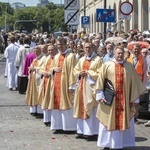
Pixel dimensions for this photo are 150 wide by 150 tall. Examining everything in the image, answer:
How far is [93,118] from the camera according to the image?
1135 cm

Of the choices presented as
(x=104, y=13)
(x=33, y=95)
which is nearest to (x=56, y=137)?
(x=33, y=95)

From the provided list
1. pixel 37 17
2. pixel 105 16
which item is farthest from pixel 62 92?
pixel 37 17

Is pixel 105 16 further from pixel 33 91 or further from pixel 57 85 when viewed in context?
pixel 57 85

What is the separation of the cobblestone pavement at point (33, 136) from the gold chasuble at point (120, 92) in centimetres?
80

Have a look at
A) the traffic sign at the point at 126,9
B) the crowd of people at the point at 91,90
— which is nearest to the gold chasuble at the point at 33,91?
the crowd of people at the point at 91,90

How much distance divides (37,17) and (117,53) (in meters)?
140

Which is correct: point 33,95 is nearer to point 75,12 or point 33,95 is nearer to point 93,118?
point 93,118

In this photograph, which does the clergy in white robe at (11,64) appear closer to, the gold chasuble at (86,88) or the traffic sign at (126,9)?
the traffic sign at (126,9)

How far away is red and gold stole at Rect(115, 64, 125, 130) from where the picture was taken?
10.0 metres

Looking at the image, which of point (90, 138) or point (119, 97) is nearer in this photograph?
point (119, 97)

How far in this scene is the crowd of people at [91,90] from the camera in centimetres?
1003

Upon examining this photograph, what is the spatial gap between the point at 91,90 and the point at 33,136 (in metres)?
1.56

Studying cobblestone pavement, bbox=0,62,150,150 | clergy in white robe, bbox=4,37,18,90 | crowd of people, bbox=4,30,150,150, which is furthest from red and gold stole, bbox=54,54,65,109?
clergy in white robe, bbox=4,37,18,90

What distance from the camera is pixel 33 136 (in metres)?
11.8
